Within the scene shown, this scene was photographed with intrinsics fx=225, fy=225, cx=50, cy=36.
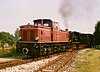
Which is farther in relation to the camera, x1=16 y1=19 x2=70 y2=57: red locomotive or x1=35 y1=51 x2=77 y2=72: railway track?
x1=16 y1=19 x2=70 y2=57: red locomotive

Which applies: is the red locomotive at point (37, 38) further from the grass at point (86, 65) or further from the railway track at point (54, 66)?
the grass at point (86, 65)

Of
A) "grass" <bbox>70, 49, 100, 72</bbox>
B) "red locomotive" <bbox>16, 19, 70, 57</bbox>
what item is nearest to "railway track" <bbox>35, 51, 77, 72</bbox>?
"grass" <bbox>70, 49, 100, 72</bbox>

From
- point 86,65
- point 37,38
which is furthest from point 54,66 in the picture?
point 37,38

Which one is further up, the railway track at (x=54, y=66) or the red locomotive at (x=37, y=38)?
the red locomotive at (x=37, y=38)

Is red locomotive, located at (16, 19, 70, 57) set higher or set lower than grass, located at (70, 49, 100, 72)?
higher

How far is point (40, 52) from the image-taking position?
1888 cm

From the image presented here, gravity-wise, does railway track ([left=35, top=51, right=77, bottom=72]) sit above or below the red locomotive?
below

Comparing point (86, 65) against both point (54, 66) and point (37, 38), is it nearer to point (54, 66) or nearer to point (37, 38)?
point (54, 66)

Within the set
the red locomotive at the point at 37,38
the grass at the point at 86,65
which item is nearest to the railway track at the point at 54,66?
the grass at the point at 86,65

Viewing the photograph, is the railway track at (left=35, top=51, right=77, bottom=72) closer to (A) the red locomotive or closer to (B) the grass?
(B) the grass

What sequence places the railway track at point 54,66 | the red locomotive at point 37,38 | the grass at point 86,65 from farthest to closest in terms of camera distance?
the red locomotive at point 37,38 < the grass at point 86,65 < the railway track at point 54,66

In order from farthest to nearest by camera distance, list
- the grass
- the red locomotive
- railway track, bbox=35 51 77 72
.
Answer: the red locomotive, the grass, railway track, bbox=35 51 77 72

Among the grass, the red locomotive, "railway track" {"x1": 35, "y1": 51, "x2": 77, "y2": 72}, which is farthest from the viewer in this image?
the red locomotive

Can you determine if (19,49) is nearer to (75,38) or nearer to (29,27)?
(29,27)
